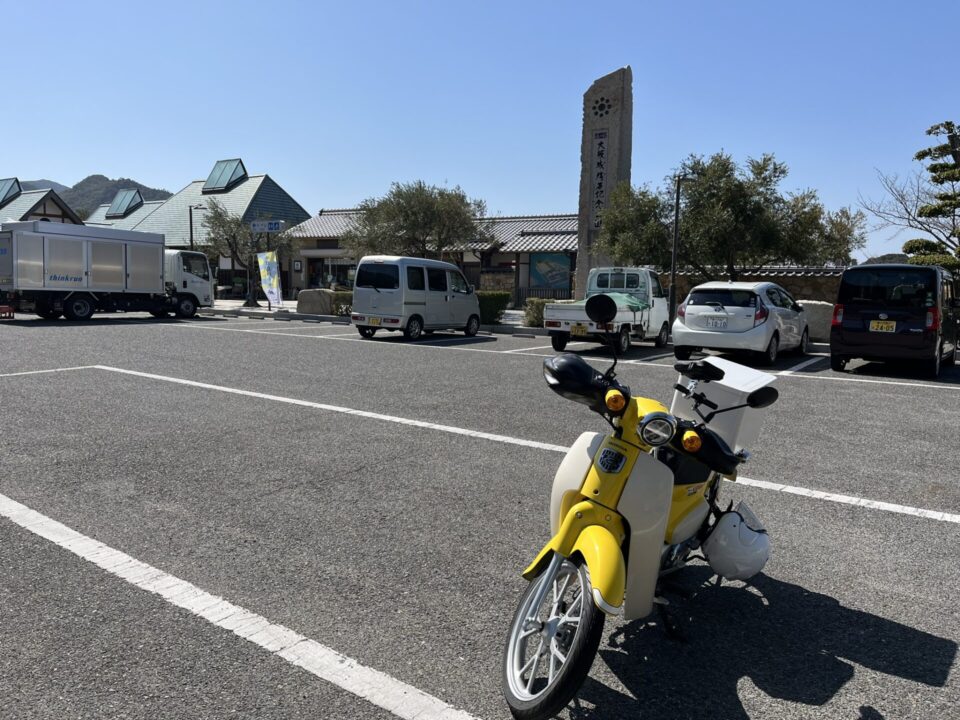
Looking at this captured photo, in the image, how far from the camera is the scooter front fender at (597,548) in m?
2.23

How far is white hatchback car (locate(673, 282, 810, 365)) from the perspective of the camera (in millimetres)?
12297

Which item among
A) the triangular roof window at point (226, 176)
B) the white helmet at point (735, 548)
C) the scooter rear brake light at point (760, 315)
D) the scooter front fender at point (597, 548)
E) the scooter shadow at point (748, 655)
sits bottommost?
the scooter shadow at point (748, 655)

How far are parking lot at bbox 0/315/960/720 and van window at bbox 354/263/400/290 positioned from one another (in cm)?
899

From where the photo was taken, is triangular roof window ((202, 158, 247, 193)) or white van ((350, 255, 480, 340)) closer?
white van ((350, 255, 480, 340))

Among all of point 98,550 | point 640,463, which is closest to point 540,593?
point 640,463

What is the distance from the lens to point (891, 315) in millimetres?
11070

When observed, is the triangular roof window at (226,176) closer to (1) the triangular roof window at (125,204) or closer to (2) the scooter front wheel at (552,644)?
(1) the triangular roof window at (125,204)

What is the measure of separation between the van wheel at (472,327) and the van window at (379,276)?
8.60ft

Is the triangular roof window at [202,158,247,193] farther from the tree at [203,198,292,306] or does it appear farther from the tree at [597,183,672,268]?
the tree at [597,183,672,268]

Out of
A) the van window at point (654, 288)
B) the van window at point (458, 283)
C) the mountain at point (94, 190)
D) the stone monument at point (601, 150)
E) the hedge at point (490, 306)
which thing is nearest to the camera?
the van window at point (654, 288)

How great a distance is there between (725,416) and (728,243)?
18662 millimetres

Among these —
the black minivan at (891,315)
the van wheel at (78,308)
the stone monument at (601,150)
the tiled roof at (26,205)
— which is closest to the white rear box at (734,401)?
the black minivan at (891,315)

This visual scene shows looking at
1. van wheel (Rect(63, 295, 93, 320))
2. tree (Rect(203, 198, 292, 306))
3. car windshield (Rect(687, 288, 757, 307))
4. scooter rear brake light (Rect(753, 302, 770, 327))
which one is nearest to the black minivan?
scooter rear brake light (Rect(753, 302, 770, 327))

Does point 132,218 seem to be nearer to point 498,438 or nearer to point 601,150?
point 601,150
